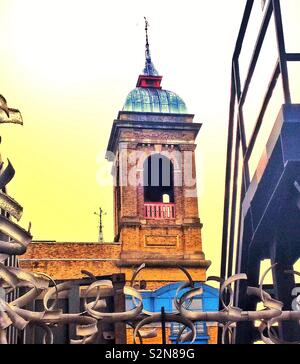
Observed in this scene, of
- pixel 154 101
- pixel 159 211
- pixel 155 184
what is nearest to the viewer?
pixel 154 101

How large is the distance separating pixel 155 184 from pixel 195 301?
3.88 m

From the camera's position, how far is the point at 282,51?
4.29 m

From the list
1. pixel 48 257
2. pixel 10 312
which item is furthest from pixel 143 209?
pixel 10 312

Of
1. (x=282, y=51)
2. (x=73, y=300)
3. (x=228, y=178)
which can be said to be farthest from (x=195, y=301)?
(x=282, y=51)

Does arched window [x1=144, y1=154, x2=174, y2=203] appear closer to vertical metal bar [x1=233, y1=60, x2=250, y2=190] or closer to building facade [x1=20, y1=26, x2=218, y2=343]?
building facade [x1=20, y1=26, x2=218, y2=343]

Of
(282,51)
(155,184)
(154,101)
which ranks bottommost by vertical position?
(282,51)

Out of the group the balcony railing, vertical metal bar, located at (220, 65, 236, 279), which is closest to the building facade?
the balcony railing

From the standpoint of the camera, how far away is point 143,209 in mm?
13461

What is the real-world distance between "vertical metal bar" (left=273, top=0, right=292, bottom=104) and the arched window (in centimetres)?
697

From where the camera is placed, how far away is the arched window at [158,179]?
1162cm

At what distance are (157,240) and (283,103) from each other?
371 inches

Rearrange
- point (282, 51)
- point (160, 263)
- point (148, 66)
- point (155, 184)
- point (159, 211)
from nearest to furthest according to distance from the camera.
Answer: point (282, 51) < point (148, 66) < point (160, 263) < point (155, 184) < point (159, 211)

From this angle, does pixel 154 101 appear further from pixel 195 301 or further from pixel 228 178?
pixel 228 178
